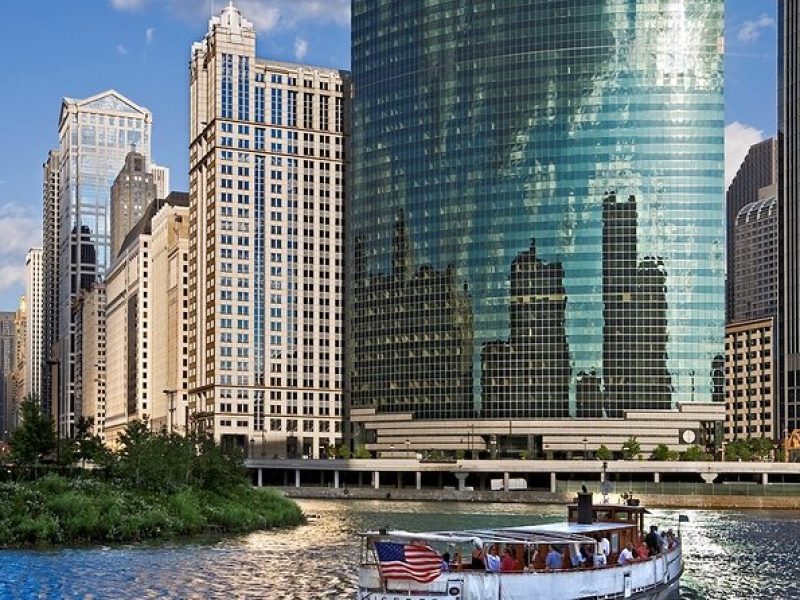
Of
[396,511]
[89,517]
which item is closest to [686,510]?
[396,511]

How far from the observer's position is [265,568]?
89.1 metres

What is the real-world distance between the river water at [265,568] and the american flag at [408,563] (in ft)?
61.3

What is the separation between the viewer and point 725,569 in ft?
320

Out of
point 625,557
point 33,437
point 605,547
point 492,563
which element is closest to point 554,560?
point 492,563

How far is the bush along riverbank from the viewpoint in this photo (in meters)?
100

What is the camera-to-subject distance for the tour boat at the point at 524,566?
58.2m

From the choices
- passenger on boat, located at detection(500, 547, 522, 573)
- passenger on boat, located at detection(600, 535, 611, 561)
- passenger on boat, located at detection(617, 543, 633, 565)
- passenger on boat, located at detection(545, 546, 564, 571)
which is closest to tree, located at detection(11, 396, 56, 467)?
passenger on boat, located at detection(600, 535, 611, 561)

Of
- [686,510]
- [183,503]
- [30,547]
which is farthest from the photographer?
[686,510]

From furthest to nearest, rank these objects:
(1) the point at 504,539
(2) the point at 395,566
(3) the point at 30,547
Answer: (3) the point at 30,547 < (1) the point at 504,539 < (2) the point at 395,566

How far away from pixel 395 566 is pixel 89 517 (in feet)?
162

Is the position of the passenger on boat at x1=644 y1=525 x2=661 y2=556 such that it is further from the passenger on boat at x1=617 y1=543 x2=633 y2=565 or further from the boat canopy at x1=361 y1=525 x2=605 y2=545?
the boat canopy at x1=361 y1=525 x2=605 y2=545

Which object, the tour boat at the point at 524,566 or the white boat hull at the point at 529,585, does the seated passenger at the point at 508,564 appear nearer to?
the tour boat at the point at 524,566

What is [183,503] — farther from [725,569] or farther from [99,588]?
[725,569]

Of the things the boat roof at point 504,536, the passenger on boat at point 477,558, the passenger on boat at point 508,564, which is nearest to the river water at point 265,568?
the boat roof at point 504,536
